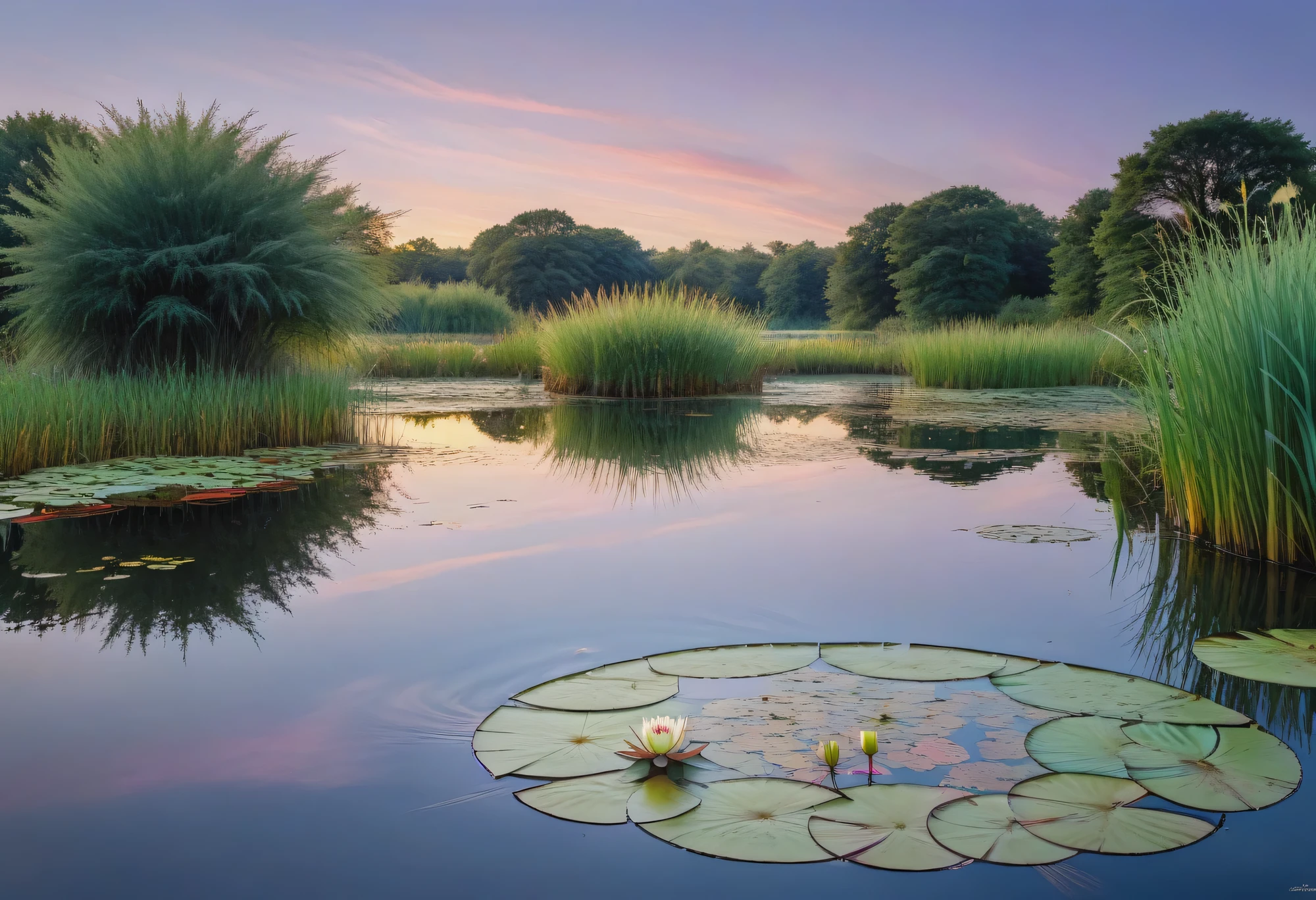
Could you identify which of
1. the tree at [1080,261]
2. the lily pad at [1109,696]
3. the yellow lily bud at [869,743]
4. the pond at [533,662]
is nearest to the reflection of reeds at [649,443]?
the pond at [533,662]

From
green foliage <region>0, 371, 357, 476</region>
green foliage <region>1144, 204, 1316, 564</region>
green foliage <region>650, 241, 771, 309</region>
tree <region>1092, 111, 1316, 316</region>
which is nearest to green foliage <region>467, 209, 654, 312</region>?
green foliage <region>650, 241, 771, 309</region>

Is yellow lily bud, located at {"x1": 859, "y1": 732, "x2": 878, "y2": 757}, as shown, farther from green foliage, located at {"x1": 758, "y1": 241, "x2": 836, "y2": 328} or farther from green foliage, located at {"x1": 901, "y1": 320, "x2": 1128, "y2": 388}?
green foliage, located at {"x1": 758, "y1": 241, "x2": 836, "y2": 328}

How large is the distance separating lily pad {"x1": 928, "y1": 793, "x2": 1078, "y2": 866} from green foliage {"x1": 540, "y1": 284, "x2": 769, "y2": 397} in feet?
32.4

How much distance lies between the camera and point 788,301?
53750 mm

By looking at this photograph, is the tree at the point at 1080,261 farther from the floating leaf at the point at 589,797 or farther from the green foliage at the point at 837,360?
the floating leaf at the point at 589,797

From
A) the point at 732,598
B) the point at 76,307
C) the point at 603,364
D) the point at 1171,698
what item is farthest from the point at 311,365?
the point at 1171,698

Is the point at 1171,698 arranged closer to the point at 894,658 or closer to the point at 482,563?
the point at 894,658

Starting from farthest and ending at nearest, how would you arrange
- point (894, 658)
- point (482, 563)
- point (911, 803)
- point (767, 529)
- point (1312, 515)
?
point (767, 529)
point (482, 563)
point (1312, 515)
point (894, 658)
point (911, 803)

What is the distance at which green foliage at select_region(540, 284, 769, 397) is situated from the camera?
446 inches

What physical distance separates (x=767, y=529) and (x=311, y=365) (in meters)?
5.01

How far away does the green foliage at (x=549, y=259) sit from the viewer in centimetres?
4216

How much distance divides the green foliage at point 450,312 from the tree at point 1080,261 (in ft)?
52.8

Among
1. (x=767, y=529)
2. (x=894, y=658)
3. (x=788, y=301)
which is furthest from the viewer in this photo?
(x=788, y=301)

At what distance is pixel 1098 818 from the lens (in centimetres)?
151
